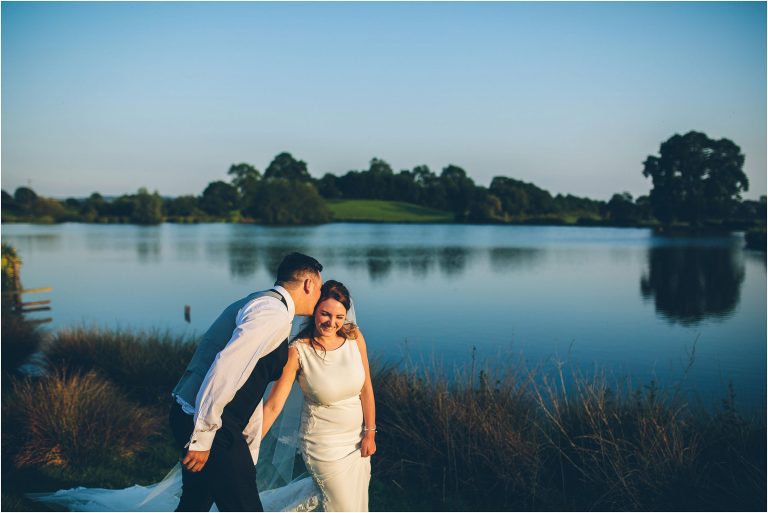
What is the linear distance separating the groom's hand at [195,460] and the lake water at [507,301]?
3.75 m

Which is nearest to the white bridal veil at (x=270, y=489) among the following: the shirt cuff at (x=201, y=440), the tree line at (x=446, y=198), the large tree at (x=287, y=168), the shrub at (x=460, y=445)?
the shirt cuff at (x=201, y=440)

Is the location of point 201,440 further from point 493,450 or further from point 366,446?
point 493,450

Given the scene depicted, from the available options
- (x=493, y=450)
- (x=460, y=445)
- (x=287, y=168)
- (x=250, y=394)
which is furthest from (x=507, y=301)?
(x=287, y=168)

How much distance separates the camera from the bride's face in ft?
13.0

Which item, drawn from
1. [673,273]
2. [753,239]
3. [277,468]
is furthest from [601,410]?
[753,239]

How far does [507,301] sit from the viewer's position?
23.4m

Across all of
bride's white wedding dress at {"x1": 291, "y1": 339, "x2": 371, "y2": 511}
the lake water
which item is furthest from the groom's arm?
the lake water

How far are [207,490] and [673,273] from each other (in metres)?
33.8

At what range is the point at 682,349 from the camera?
15781 millimetres

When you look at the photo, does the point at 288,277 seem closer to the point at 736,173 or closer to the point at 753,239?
the point at 753,239

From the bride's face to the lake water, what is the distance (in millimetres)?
2882

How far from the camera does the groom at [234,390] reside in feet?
10.6

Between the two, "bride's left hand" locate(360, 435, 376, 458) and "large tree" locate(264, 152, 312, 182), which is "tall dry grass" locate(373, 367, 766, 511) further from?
"large tree" locate(264, 152, 312, 182)

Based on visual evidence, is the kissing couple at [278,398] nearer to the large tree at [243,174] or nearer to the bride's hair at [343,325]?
the bride's hair at [343,325]
